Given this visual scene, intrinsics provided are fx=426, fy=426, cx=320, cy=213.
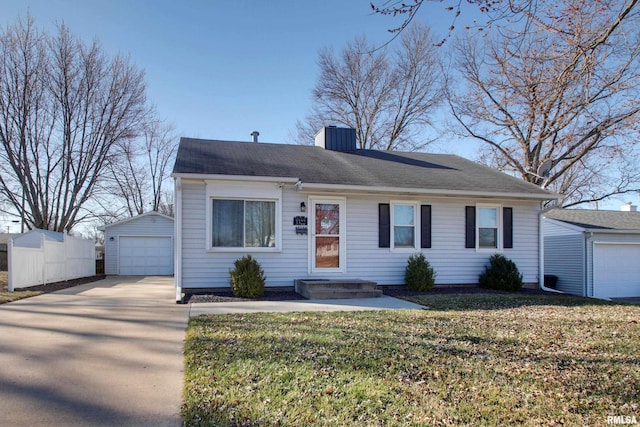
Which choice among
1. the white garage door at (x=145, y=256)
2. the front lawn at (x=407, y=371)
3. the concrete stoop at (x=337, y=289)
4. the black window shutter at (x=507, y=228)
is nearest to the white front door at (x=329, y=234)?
the concrete stoop at (x=337, y=289)

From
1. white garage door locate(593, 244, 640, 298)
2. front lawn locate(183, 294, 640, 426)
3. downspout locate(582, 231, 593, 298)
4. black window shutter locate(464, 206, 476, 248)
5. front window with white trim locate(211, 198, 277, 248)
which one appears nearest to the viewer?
front lawn locate(183, 294, 640, 426)

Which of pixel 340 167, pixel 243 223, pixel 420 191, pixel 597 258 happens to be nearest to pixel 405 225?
pixel 420 191

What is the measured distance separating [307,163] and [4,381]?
29.0 feet

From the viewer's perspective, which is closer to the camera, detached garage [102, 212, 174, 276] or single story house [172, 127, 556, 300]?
single story house [172, 127, 556, 300]

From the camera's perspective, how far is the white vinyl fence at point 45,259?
11531 millimetres

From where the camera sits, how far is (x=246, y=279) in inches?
368

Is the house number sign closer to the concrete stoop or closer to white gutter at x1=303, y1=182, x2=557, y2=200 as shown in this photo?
white gutter at x1=303, y1=182, x2=557, y2=200

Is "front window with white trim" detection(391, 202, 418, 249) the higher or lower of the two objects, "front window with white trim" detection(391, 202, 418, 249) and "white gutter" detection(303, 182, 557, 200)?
the lower

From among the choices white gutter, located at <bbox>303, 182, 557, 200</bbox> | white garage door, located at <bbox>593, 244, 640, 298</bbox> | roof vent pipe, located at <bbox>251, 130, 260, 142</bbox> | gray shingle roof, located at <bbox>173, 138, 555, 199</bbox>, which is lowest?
white garage door, located at <bbox>593, 244, 640, 298</bbox>

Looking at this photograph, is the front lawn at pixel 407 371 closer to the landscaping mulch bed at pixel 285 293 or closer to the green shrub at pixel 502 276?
the landscaping mulch bed at pixel 285 293

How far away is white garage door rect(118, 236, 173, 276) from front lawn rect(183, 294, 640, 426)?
14298mm

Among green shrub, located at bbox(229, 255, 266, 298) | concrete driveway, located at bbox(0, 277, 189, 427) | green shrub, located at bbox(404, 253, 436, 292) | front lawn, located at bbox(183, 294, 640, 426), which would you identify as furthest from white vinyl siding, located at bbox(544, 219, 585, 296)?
concrete driveway, located at bbox(0, 277, 189, 427)

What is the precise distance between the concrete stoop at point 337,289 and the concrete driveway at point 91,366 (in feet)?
9.36

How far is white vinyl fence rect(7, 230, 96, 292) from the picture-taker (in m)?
11.5
